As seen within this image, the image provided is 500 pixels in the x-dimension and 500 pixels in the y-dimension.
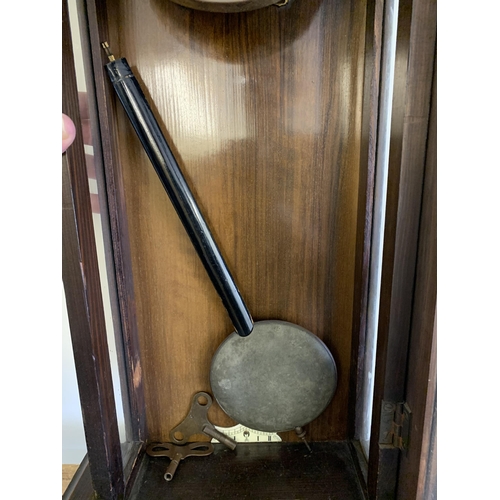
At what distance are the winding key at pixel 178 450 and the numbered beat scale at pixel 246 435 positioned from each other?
0.16 ft

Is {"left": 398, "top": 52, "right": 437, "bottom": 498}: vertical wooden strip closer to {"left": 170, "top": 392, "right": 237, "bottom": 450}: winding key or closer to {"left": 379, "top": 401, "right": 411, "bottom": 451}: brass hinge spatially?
{"left": 379, "top": 401, "right": 411, "bottom": 451}: brass hinge

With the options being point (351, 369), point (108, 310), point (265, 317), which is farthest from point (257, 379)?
point (108, 310)

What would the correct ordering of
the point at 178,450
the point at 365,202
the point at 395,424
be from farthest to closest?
1. the point at 178,450
2. the point at 365,202
3. the point at 395,424

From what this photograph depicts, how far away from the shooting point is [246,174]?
106cm

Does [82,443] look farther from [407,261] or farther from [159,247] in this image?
[407,261]

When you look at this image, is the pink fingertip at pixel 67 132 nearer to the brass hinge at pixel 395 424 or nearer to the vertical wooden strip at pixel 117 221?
the vertical wooden strip at pixel 117 221

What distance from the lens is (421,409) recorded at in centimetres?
78

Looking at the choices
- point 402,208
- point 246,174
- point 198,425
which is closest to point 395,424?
point 402,208

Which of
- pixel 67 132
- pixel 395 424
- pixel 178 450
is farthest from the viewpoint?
pixel 178 450

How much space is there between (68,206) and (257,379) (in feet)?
2.18

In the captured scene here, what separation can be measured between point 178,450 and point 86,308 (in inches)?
23.7

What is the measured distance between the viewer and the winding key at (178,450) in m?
1.14

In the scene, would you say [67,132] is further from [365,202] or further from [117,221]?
[365,202]

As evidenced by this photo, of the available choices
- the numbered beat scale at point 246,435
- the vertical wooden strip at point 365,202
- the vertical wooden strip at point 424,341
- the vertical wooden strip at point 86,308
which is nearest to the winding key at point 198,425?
the numbered beat scale at point 246,435
